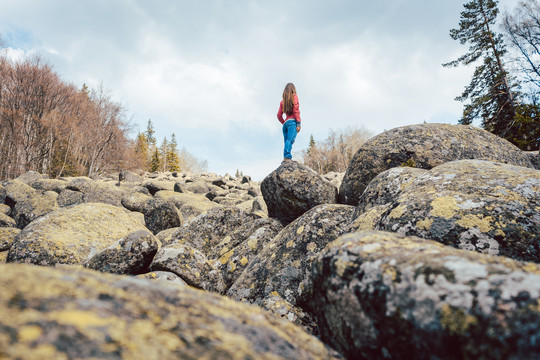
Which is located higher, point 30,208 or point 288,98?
point 288,98

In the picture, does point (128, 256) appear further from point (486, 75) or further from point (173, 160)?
point (173, 160)

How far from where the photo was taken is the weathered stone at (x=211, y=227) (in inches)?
301

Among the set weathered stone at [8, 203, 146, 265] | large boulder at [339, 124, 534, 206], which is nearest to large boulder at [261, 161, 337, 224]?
large boulder at [339, 124, 534, 206]

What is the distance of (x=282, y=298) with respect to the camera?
14.6 ft

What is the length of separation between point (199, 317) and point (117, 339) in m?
0.42

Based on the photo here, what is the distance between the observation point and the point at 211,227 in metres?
7.93

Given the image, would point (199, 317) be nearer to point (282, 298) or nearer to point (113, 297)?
point (113, 297)

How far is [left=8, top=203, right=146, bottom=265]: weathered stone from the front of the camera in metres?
6.27

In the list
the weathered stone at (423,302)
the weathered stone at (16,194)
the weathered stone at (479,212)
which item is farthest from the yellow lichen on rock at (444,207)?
the weathered stone at (16,194)

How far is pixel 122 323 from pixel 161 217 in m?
10.0

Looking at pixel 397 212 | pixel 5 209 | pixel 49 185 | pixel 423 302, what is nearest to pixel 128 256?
pixel 397 212

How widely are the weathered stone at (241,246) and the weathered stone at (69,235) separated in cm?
305

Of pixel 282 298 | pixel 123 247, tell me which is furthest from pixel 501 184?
pixel 123 247

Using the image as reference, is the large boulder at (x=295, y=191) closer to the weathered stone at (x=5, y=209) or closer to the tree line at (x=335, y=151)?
the weathered stone at (x=5, y=209)
